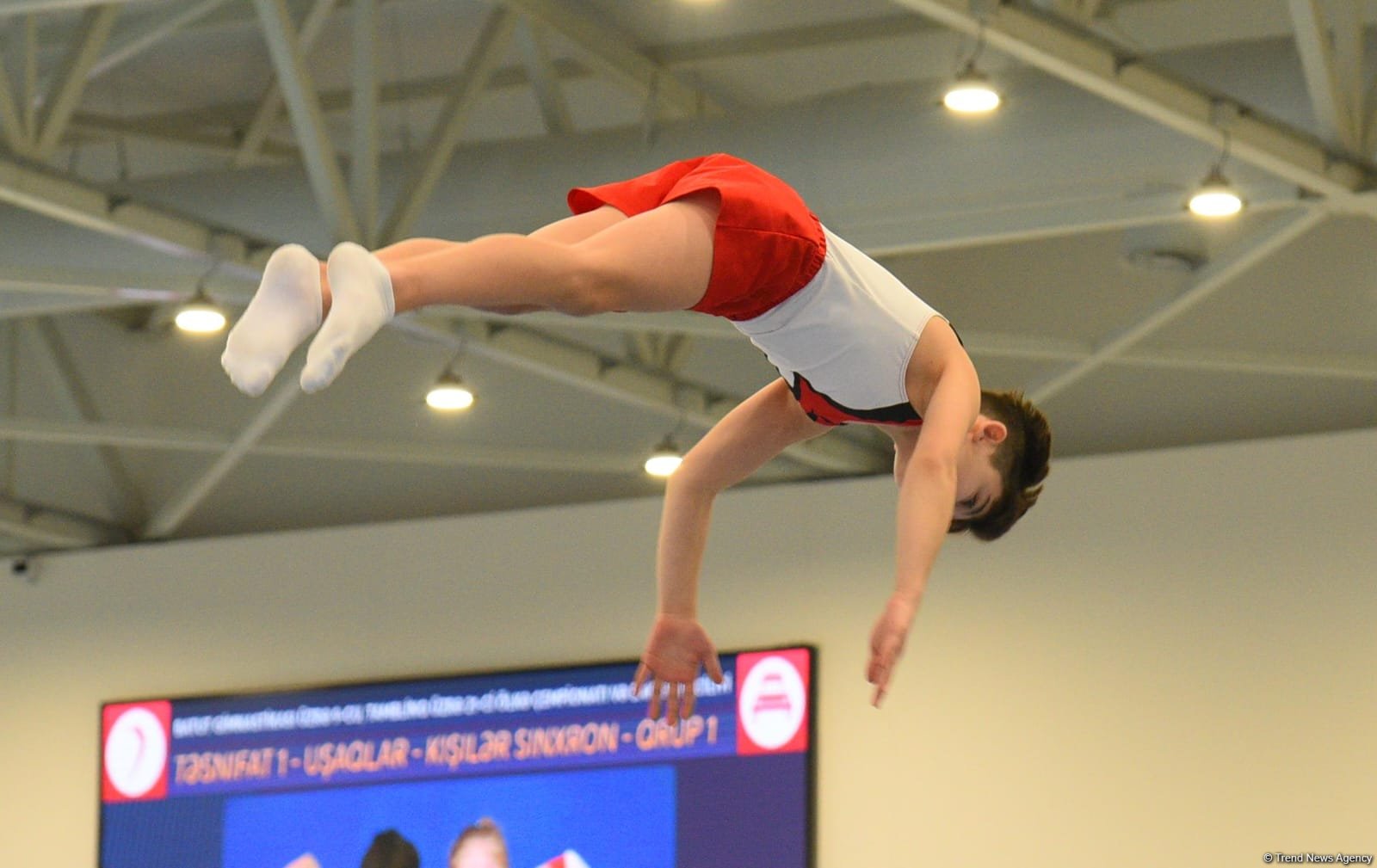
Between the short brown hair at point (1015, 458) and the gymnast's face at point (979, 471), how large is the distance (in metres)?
0.02

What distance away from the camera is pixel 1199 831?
9484 millimetres

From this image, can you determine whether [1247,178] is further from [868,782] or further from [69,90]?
[69,90]

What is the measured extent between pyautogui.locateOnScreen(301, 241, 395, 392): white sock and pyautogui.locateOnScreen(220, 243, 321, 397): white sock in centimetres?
4

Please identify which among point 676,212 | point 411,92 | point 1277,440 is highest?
point 411,92

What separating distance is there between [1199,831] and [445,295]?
6.93 m

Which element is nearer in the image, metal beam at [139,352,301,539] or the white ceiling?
the white ceiling

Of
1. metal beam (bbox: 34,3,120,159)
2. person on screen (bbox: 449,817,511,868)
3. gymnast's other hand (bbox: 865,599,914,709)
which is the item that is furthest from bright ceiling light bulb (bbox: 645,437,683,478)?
gymnast's other hand (bbox: 865,599,914,709)

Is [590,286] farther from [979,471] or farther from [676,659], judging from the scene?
[676,659]

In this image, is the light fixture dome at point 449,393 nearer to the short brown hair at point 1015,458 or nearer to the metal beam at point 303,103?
the metal beam at point 303,103

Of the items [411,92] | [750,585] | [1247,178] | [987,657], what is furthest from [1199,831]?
[411,92]

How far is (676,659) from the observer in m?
4.55

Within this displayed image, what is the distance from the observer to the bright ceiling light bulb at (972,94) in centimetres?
709

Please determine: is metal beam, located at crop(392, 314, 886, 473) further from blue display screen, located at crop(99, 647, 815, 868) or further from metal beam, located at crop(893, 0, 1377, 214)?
metal beam, located at crop(893, 0, 1377, 214)

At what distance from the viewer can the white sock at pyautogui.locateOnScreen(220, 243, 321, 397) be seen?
3332mm
